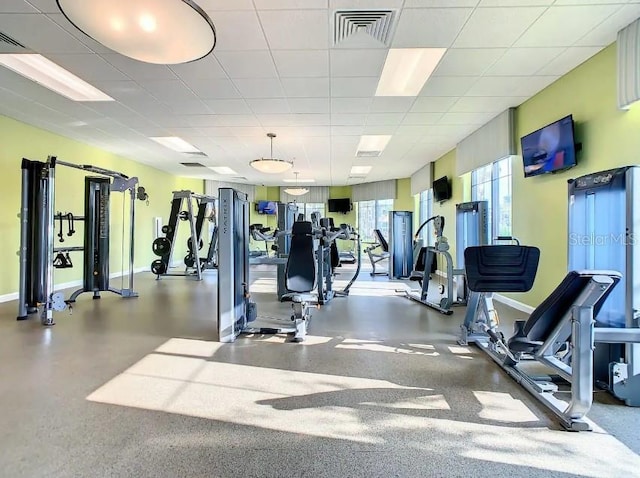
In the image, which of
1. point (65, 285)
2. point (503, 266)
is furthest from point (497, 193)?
point (65, 285)

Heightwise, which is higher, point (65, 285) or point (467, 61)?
point (467, 61)

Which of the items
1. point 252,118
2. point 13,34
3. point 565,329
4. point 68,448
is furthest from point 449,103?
point 68,448

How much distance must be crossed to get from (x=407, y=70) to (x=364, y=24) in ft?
4.17

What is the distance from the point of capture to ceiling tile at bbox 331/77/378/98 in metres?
4.25

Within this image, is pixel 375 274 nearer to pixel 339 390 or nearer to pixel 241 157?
pixel 241 157

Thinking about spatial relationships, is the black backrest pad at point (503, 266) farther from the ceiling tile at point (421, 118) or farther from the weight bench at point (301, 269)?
the ceiling tile at point (421, 118)

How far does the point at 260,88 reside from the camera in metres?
4.47

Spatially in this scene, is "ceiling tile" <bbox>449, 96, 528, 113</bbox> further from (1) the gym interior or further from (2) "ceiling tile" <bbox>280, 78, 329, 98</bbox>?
(2) "ceiling tile" <bbox>280, 78, 329, 98</bbox>

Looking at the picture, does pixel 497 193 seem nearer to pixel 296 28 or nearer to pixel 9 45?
pixel 296 28

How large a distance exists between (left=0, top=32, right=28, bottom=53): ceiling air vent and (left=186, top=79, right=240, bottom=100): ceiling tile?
1519mm

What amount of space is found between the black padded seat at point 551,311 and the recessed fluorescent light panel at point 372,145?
5122 millimetres

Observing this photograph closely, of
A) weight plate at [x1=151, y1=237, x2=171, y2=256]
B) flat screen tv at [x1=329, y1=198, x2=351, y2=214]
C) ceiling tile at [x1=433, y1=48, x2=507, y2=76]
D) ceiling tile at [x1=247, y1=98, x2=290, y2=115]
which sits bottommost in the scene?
weight plate at [x1=151, y1=237, x2=171, y2=256]

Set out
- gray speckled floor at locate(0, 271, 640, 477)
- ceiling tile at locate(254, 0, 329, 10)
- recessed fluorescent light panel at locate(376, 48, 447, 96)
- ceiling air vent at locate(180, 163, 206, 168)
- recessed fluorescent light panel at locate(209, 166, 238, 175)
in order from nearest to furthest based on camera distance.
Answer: gray speckled floor at locate(0, 271, 640, 477), ceiling tile at locate(254, 0, 329, 10), recessed fluorescent light panel at locate(376, 48, 447, 96), ceiling air vent at locate(180, 163, 206, 168), recessed fluorescent light panel at locate(209, 166, 238, 175)

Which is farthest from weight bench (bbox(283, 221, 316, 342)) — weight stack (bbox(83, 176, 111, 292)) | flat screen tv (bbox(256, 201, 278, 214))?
flat screen tv (bbox(256, 201, 278, 214))
